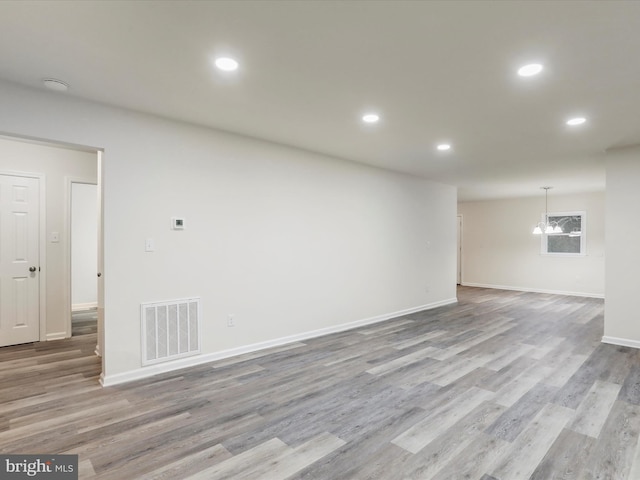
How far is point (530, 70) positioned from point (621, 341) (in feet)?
12.8

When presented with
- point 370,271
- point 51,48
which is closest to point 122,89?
point 51,48

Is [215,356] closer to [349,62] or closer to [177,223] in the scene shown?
[177,223]

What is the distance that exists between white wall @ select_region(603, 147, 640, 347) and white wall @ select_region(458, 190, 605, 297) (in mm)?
4137

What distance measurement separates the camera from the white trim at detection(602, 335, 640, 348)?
14.2 ft

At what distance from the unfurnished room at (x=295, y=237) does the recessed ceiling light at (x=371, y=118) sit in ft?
0.25

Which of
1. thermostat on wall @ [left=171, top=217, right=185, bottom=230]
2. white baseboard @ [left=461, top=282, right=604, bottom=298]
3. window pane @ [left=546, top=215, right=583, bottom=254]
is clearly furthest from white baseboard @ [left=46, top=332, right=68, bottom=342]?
window pane @ [left=546, top=215, right=583, bottom=254]

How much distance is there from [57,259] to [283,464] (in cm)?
438

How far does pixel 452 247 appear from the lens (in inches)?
295

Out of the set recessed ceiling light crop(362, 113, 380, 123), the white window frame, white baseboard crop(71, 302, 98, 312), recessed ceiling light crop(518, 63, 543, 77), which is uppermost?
recessed ceiling light crop(362, 113, 380, 123)

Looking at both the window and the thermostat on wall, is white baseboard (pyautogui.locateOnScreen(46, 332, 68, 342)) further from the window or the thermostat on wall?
the window

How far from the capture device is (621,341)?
4.41 meters

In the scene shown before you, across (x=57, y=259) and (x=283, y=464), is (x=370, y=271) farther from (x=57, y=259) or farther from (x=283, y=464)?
(x=57, y=259)

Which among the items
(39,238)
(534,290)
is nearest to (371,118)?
(39,238)

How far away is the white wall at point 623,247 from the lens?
4.32m
